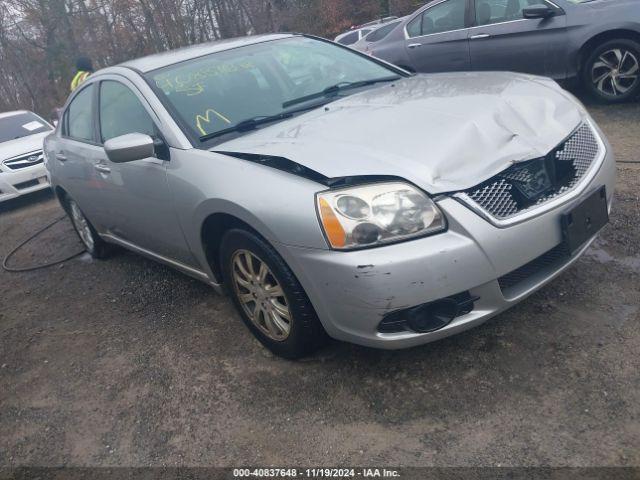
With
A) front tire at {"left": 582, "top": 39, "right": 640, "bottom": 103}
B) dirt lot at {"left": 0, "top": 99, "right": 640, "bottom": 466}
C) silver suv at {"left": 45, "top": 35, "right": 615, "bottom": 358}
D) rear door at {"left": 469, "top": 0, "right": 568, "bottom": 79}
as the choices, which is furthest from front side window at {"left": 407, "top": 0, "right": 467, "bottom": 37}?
dirt lot at {"left": 0, "top": 99, "right": 640, "bottom": 466}

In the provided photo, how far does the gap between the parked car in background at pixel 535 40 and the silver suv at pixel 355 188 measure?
10.6ft

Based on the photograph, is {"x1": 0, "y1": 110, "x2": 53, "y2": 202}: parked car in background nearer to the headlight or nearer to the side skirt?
the side skirt

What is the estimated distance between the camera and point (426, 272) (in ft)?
7.34

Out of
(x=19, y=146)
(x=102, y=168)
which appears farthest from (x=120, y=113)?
(x=19, y=146)

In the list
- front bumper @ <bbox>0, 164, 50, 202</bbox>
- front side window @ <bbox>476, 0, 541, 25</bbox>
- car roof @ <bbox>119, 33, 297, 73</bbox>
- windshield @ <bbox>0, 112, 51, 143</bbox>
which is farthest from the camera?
windshield @ <bbox>0, 112, 51, 143</bbox>

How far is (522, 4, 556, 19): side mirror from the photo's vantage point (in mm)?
6141

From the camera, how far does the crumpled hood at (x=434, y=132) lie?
7.83 feet

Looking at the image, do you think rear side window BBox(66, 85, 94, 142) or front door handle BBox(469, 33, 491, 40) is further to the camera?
front door handle BBox(469, 33, 491, 40)

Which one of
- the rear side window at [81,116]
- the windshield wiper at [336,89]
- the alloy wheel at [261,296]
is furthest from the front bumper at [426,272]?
the rear side window at [81,116]

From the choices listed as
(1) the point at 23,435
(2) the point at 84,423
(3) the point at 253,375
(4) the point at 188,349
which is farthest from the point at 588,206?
(1) the point at 23,435

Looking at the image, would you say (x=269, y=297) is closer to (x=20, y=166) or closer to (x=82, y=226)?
(x=82, y=226)

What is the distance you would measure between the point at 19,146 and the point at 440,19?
20.9 ft

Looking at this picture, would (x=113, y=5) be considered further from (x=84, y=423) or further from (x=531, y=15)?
(x=84, y=423)

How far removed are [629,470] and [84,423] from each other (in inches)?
95.1
